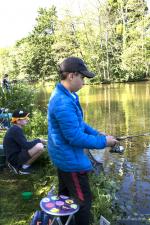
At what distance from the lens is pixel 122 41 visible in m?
38.8

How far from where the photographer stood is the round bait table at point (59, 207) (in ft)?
9.06

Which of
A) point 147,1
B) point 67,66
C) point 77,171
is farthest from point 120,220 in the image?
point 147,1

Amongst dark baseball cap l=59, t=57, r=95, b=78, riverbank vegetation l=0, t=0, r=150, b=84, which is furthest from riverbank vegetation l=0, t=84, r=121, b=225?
riverbank vegetation l=0, t=0, r=150, b=84

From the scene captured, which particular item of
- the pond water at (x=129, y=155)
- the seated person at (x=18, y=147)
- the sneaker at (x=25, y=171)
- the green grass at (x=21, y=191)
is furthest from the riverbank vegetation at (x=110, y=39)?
the seated person at (x=18, y=147)

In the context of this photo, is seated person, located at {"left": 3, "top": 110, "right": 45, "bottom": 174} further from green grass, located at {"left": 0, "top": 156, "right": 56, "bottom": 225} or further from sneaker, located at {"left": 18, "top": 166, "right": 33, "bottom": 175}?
green grass, located at {"left": 0, "top": 156, "right": 56, "bottom": 225}

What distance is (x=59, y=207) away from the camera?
9.28 ft

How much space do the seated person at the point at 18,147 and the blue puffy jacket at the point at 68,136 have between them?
2.53 m

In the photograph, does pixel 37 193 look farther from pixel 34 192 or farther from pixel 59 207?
pixel 59 207

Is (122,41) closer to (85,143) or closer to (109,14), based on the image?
(109,14)

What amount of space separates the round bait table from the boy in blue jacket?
8 centimetres

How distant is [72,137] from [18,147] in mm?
2914

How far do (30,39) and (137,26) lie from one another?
15816 mm

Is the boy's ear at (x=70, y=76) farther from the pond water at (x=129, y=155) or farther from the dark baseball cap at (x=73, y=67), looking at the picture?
the pond water at (x=129, y=155)

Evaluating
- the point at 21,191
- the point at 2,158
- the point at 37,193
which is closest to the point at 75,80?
the point at 37,193
